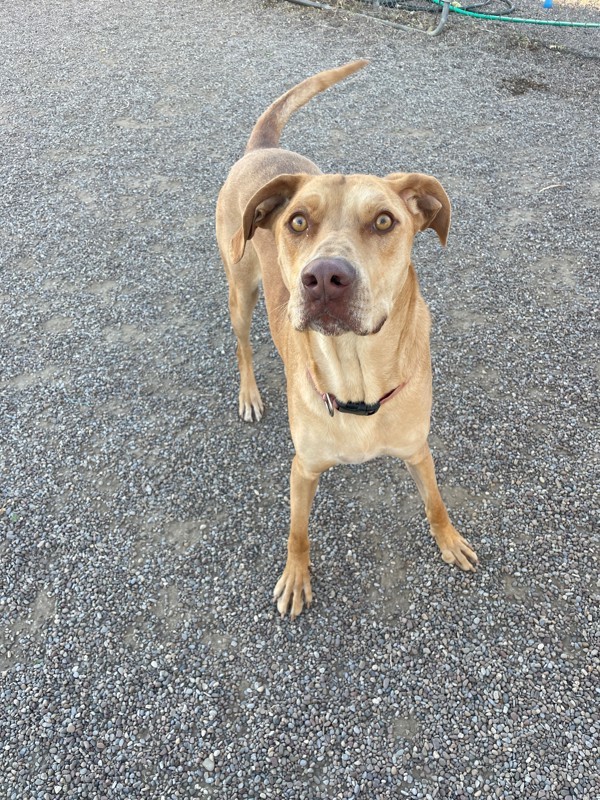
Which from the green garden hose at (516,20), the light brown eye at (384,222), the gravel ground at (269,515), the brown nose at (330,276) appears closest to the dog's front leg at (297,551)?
the gravel ground at (269,515)

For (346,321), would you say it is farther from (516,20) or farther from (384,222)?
(516,20)

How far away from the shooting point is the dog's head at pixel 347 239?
2.04 meters

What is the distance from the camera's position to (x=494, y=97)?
306 inches

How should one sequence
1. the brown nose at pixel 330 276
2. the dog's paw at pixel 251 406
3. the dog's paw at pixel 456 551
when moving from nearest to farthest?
the brown nose at pixel 330 276
the dog's paw at pixel 456 551
the dog's paw at pixel 251 406

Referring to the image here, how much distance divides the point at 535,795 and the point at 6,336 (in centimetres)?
479

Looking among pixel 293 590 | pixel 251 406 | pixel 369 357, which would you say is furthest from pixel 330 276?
pixel 251 406

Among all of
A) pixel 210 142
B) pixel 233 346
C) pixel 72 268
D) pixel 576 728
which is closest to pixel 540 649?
pixel 576 728

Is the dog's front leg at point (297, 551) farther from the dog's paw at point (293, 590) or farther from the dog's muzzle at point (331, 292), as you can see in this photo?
the dog's muzzle at point (331, 292)

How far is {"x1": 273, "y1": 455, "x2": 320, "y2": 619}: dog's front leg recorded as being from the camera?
2.94 metres

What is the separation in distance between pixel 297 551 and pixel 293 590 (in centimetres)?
20

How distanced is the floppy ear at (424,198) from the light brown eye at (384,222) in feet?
0.92

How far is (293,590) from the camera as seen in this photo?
9.91ft

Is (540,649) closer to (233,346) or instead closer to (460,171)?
(233,346)

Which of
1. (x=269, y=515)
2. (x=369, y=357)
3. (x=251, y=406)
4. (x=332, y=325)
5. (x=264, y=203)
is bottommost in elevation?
(x=269, y=515)
